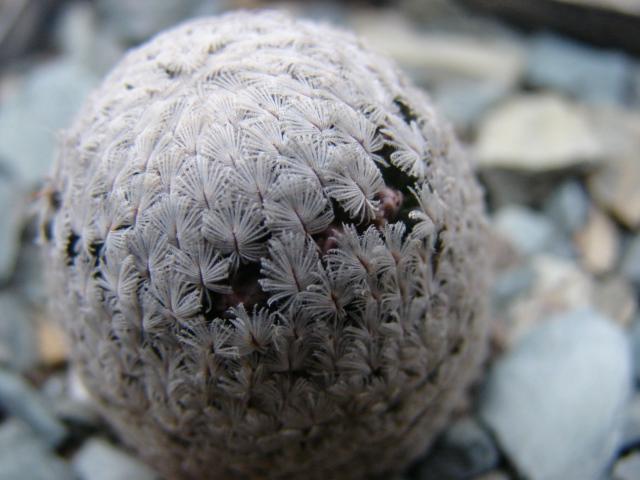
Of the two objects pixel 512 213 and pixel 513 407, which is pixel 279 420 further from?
pixel 512 213

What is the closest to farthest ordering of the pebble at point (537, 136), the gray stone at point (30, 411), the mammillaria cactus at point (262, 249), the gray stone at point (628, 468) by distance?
the mammillaria cactus at point (262, 249) → the gray stone at point (628, 468) → the gray stone at point (30, 411) → the pebble at point (537, 136)

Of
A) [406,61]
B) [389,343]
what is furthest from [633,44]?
[389,343]

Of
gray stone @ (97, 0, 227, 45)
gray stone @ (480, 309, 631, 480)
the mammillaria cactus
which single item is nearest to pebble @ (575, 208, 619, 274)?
gray stone @ (480, 309, 631, 480)

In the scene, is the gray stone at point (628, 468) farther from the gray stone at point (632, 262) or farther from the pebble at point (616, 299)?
the gray stone at point (632, 262)

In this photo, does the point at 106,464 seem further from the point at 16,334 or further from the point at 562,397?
the point at 562,397

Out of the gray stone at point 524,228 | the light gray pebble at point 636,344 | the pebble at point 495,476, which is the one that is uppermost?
the gray stone at point 524,228

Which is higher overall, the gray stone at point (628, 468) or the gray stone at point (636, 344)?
the gray stone at point (636, 344)

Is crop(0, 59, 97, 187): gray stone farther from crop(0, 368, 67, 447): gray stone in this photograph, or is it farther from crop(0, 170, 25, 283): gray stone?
crop(0, 368, 67, 447): gray stone

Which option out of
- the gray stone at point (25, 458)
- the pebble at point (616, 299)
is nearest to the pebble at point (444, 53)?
the pebble at point (616, 299)
